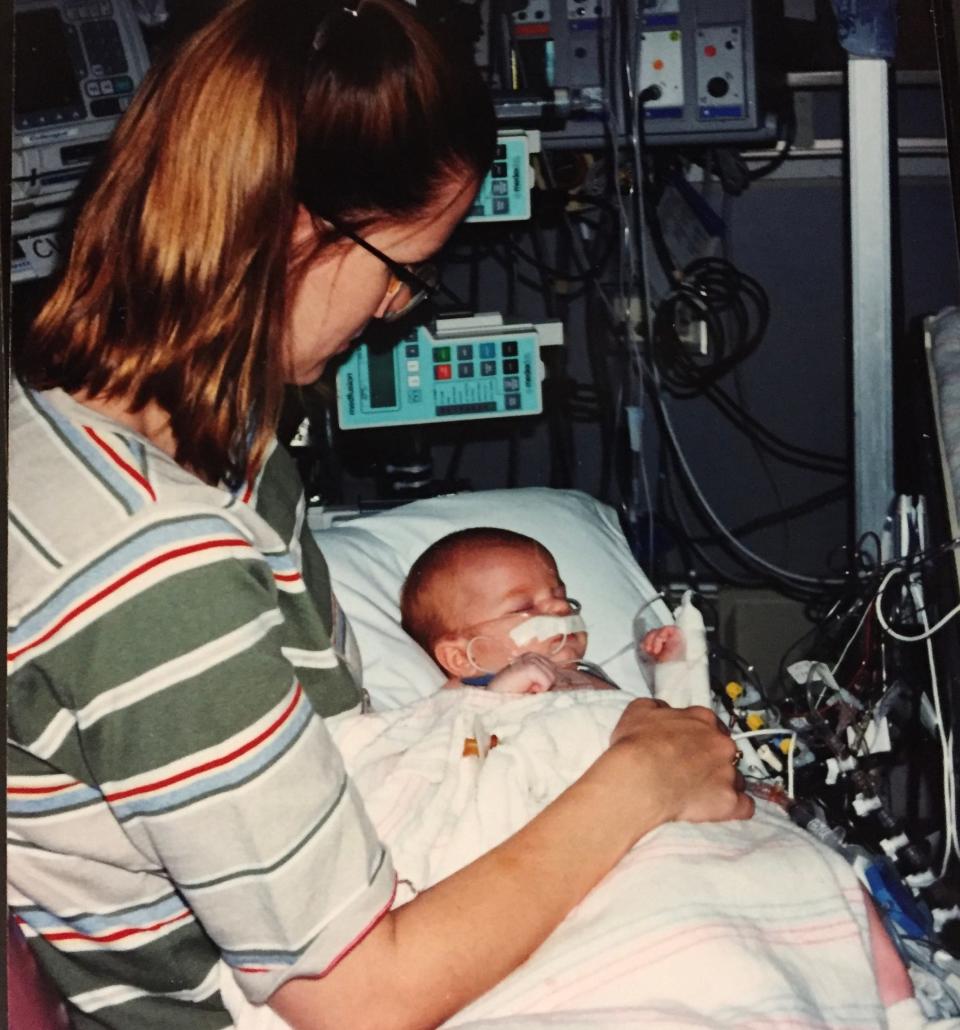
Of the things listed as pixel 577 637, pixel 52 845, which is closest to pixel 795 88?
pixel 577 637

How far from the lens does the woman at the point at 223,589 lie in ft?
2.41

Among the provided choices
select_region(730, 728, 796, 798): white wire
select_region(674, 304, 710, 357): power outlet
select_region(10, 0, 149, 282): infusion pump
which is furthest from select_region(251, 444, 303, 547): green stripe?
select_region(674, 304, 710, 357): power outlet

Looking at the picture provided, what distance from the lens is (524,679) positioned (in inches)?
50.1

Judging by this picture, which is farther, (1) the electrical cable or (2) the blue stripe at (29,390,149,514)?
(1) the electrical cable

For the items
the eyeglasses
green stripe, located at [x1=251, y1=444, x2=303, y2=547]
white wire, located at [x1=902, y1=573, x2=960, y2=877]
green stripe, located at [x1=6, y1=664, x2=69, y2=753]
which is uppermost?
the eyeglasses

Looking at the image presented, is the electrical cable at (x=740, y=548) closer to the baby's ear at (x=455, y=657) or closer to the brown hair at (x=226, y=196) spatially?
the baby's ear at (x=455, y=657)

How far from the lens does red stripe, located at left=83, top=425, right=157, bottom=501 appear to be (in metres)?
0.77

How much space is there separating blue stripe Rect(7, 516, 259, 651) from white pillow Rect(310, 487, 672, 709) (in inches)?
28.2

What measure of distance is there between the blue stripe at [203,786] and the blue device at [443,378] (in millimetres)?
1158

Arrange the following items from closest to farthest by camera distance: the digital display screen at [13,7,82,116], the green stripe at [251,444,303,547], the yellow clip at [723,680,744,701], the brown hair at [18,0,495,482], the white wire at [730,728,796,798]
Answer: the brown hair at [18,0,495,482] → the green stripe at [251,444,303,547] → the digital display screen at [13,7,82,116] → the white wire at [730,728,796,798] → the yellow clip at [723,680,744,701]

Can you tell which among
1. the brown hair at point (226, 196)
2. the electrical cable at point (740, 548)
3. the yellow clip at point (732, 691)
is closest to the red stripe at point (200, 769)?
the brown hair at point (226, 196)

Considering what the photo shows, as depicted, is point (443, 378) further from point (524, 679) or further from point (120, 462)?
point (120, 462)

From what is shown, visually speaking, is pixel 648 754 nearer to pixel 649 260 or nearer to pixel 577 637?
pixel 577 637

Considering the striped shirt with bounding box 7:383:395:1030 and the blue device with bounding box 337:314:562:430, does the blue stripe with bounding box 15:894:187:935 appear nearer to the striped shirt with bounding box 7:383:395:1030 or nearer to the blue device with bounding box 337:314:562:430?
the striped shirt with bounding box 7:383:395:1030
